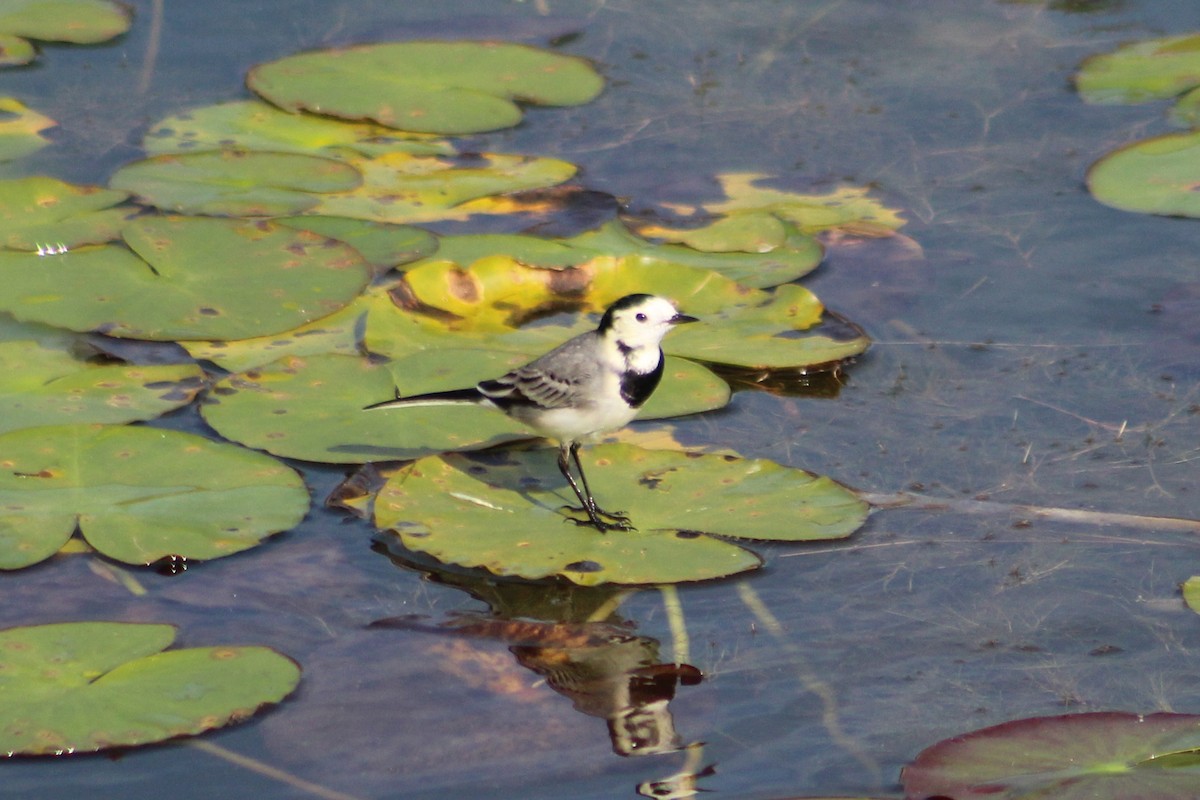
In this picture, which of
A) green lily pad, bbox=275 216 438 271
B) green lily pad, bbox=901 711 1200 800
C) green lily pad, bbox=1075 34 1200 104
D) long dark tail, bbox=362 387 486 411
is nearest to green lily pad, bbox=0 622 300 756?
long dark tail, bbox=362 387 486 411

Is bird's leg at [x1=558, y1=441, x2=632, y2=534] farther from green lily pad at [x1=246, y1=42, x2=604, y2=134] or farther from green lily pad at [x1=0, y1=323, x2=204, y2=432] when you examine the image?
green lily pad at [x1=246, y1=42, x2=604, y2=134]

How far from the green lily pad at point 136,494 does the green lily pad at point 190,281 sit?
0.83m

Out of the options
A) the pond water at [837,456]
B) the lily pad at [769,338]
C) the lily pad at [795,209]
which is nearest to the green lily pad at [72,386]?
the pond water at [837,456]

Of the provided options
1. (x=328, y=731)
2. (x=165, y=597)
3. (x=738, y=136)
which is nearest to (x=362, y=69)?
(x=738, y=136)

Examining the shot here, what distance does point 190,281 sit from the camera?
6.63m

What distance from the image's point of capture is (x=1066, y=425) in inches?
240

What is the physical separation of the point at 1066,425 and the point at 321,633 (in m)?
2.98

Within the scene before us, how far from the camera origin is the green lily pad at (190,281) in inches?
251

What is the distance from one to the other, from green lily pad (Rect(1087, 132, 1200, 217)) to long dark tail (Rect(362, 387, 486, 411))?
366 centimetres

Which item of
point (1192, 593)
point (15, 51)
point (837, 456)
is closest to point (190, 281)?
point (837, 456)

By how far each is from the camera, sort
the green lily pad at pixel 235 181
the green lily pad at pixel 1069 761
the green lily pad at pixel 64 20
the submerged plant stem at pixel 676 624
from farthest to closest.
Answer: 1. the green lily pad at pixel 64 20
2. the green lily pad at pixel 235 181
3. the submerged plant stem at pixel 676 624
4. the green lily pad at pixel 1069 761

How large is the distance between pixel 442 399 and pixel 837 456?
150cm

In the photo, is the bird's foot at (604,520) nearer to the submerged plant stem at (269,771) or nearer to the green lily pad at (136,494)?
the green lily pad at (136,494)

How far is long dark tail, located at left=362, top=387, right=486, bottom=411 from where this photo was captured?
560 cm
